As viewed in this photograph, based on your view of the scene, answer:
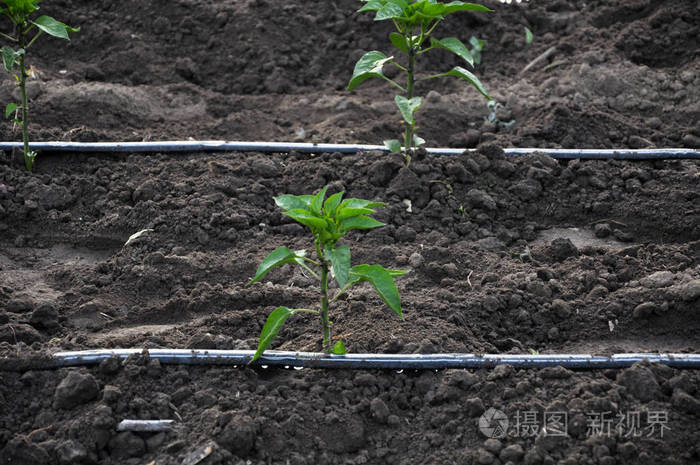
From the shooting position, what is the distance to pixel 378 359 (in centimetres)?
299

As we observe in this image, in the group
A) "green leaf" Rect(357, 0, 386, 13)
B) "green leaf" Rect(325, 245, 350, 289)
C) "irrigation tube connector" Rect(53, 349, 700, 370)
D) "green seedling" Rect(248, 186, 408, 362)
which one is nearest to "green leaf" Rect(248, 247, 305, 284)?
"green seedling" Rect(248, 186, 408, 362)

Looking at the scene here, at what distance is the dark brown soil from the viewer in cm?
278

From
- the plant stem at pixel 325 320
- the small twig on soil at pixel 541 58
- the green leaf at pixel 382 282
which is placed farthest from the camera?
the small twig on soil at pixel 541 58

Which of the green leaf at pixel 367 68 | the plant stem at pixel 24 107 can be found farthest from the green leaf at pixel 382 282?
the plant stem at pixel 24 107

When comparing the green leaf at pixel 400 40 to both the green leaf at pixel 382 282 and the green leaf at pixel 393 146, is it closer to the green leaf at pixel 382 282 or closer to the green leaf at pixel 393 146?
the green leaf at pixel 393 146

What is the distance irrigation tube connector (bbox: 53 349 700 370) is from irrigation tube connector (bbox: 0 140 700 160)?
1.62m

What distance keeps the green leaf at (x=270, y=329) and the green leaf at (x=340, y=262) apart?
24 centimetres

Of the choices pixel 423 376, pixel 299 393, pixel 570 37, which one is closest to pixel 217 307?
pixel 299 393

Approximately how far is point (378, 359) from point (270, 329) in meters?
0.43

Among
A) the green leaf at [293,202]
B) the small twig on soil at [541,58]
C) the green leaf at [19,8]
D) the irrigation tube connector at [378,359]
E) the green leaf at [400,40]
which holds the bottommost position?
the irrigation tube connector at [378,359]

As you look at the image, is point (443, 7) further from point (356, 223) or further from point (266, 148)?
point (356, 223)

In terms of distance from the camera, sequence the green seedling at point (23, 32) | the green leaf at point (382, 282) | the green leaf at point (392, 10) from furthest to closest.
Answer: the green seedling at point (23, 32), the green leaf at point (392, 10), the green leaf at point (382, 282)

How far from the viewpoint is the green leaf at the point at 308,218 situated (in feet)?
9.20

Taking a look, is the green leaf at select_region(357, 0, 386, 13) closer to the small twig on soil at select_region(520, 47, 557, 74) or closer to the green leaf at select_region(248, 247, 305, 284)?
the green leaf at select_region(248, 247, 305, 284)
